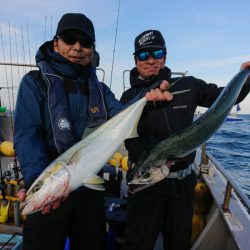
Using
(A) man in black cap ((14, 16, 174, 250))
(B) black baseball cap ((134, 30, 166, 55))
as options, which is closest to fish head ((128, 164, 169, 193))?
(A) man in black cap ((14, 16, 174, 250))

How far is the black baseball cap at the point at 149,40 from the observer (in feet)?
11.7

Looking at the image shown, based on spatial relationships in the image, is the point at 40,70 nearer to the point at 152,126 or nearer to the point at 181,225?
the point at 152,126

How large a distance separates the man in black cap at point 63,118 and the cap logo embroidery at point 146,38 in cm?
100

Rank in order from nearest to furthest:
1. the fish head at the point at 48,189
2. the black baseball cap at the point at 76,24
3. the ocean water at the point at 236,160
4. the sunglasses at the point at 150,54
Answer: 1. the fish head at the point at 48,189
2. the black baseball cap at the point at 76,24
3. the sunglasses at the point at 150,54
4. the ocean water at the point at 236,160

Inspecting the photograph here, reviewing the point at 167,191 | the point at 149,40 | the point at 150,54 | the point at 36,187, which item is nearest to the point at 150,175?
the point at 167,191

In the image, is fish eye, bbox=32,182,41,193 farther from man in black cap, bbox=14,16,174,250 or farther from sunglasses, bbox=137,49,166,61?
sunglasses, bbox=137,49,166,61

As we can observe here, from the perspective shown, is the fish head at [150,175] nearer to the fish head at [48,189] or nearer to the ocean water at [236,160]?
the fish head at [48,189]

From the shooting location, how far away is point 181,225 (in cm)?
323

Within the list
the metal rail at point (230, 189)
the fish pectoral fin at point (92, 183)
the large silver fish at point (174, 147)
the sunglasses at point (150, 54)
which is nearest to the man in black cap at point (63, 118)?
the fish pectoral fin at point (92, 183)

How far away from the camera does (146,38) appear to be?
3639mm

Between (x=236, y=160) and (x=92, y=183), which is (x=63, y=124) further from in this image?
(x=236, y=160)

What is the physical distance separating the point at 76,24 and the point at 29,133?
42.7 inches

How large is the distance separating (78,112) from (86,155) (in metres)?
0.67

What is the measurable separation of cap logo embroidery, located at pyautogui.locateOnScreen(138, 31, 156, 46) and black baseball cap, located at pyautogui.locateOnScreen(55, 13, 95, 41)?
3.50ft
